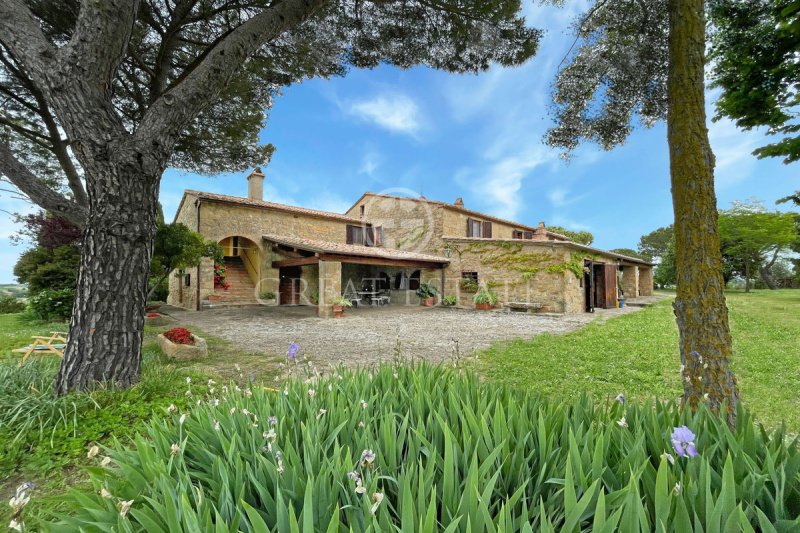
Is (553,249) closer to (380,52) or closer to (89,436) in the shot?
(380,52)

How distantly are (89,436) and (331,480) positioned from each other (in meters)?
3.00

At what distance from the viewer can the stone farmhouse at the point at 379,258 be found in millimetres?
15031

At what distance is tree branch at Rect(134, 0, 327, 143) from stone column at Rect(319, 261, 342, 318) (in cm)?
955

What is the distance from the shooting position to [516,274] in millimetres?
15828

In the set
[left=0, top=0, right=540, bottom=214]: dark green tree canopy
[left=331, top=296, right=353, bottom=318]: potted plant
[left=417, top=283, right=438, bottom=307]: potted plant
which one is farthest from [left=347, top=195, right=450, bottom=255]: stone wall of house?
[left=0, top=0, right=540, bottom=214]: dark green tree canopy

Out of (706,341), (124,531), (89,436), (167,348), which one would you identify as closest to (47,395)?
(89,436)

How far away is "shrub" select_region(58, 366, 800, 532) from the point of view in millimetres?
972

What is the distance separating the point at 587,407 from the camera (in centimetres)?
193

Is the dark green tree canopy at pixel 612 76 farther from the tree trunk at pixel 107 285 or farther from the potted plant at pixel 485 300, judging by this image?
the potted plant at pixel 485 300

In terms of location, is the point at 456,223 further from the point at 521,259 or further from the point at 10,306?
the point at 10,306

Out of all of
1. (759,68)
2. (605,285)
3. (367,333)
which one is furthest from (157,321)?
(605,285)

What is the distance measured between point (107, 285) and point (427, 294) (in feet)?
49.5

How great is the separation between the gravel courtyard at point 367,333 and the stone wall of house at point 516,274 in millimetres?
1630

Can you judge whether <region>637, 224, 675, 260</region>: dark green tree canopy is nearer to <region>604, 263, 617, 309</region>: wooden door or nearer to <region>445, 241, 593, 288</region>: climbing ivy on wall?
<region>604, 263, 617, 309</region>: wooden door
